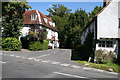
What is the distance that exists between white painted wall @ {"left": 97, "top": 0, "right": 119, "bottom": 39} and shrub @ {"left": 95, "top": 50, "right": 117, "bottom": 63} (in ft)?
6.36

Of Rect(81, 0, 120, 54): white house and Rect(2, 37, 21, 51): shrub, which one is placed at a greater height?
Rect(81, 0, 120, 54): white house

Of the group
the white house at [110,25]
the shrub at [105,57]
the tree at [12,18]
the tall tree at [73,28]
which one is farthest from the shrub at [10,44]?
the tall tree at [73,28]

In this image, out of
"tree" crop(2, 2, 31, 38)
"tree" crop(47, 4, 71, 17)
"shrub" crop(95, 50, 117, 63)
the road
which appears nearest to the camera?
the road

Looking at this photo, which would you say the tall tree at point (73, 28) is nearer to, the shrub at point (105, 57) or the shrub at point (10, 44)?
the shrub at point (10, 44)

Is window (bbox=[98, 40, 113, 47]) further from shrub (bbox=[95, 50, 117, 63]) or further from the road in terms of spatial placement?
the road

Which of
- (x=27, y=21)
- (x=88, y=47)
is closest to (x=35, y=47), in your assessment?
(x=27, y=21)

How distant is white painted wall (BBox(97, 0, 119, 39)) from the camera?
17469 mm

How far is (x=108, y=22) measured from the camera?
17562mm

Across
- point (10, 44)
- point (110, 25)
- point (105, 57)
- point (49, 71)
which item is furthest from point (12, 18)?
point (49, 71)

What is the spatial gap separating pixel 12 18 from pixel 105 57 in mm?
20989

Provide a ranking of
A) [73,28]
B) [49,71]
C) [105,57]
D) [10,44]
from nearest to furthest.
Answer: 1. [49,71]
2. [105,57]
3. [10,44]
4. [73,28]

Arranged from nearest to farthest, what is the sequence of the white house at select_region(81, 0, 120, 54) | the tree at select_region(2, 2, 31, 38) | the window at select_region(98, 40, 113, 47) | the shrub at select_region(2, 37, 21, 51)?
the white house at select_region(81, 0, 120, 54)
the window at select_region(98, 40, 113, 47)
the shrub at select_region(2, 37, 21, 51)
the tree at select_region(2, 2, 31, 38)

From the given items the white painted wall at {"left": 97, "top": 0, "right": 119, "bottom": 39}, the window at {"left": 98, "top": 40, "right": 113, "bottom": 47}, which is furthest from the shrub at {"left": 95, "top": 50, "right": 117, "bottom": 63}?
the white painted wall at {"left": 97, "top": 0, "right": 119, "bottom": 39}

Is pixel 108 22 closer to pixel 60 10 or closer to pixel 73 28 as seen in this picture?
pixel 73 28
